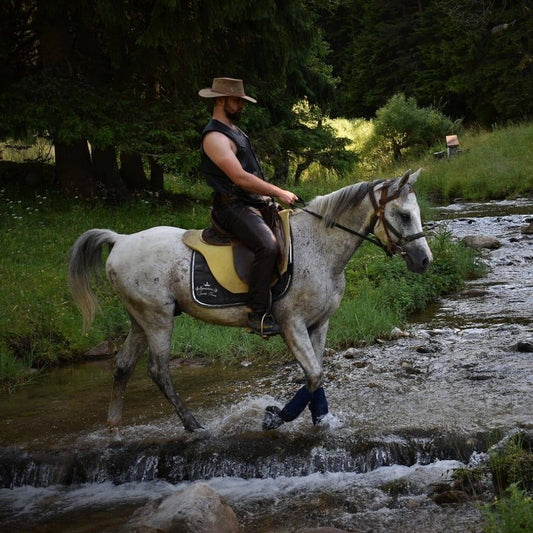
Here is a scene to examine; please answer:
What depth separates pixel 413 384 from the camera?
8.42m

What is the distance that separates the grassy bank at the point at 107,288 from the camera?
34.7 feet

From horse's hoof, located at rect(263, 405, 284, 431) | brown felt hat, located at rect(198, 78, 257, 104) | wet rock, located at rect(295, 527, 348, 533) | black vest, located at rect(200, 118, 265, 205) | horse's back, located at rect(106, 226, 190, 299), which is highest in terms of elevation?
brown felt hat, located at rect(198, 78, 257, 104)

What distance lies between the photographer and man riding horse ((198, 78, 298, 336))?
260 inches

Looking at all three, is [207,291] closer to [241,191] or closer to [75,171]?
[241,191]

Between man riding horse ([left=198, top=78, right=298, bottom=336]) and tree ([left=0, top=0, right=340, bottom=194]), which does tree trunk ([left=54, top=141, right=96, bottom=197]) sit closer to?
tree ([left=0, top=0, right=340, bottom=194])

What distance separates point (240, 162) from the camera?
688cm

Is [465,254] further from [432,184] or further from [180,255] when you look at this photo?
[432,184]

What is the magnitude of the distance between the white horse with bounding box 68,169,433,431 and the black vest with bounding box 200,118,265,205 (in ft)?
1.68

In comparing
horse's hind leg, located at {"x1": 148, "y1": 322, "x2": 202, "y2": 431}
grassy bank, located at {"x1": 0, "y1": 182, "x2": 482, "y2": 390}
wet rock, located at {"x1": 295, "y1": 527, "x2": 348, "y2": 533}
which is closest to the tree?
grassy bank, located at {"x1": 0, "y1": 182, "x2": 482, "y2": 390}

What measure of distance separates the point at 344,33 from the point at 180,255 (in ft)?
190

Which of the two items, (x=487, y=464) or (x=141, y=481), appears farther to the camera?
(x=141, y=481)

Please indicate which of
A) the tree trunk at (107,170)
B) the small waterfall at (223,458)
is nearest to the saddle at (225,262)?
the small waterfall at (223,458)

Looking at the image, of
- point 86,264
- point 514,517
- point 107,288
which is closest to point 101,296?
point 107,288

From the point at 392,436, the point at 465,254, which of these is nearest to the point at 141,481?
the point at 392,436
